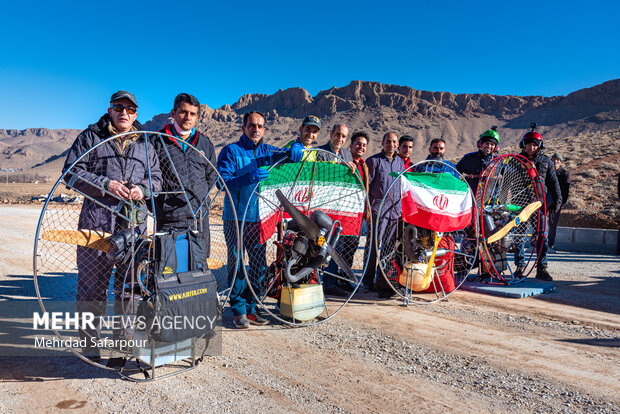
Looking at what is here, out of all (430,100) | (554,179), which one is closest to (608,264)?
(554,179)

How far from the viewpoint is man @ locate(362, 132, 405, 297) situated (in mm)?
6863

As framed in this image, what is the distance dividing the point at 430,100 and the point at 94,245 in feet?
507

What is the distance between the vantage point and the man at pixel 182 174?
14.3 feet

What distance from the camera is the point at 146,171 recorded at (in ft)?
13.9

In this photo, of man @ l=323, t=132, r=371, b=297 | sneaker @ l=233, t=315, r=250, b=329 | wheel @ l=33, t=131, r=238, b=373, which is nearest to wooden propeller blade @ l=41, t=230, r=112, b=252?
wheel @ l=33, t=131, r=238, b=373

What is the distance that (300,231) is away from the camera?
5.32 metres

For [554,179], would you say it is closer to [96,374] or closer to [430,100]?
[96,374]

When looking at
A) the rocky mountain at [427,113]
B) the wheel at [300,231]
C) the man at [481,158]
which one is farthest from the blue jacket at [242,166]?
the rocky mountain at [427,113]

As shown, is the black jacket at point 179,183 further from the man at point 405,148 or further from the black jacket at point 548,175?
the black jacket at point 548,175

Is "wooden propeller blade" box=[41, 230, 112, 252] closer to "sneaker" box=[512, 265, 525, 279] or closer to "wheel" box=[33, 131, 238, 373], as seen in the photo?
"wheel" box=[33, 131, 238, 373]

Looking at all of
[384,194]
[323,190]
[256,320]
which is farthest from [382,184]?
[256,320]

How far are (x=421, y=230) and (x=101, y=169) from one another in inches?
189

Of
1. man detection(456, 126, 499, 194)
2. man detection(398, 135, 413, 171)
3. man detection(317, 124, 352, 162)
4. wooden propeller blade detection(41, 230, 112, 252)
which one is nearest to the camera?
wooden propeller blade detection(41, 230, 112, 252)

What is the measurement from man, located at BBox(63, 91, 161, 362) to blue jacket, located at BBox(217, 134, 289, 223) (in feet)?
3.90
